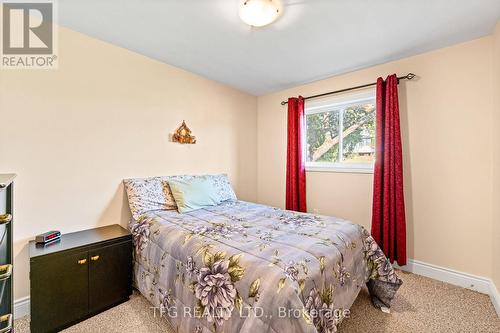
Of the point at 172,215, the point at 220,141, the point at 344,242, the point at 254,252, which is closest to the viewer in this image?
the point at 254,252

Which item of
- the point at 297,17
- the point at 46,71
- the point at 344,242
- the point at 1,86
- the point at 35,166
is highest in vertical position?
the point at 297,17

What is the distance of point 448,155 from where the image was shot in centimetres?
220

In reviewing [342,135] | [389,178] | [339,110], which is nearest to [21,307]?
[389,178]

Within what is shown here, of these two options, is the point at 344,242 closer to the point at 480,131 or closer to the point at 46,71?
the point at 480,131

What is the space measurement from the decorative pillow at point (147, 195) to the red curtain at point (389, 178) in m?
2.29

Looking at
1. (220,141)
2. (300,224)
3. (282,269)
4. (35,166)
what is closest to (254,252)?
(282,269)

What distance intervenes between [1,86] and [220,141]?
219 cm

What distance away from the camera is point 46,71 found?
1.85 metres

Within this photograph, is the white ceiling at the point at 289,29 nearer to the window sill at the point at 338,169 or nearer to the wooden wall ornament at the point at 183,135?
the wooden wall ornament at the point at 183,135

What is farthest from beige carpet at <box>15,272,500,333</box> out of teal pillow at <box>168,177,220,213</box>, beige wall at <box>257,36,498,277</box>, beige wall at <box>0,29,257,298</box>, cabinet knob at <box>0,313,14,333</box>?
teal pillow at <box>168,177,220,213</box>

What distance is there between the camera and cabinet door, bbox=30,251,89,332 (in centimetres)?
146

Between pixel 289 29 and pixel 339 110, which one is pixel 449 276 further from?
pixel 289 29

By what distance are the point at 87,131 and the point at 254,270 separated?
1.99 meters

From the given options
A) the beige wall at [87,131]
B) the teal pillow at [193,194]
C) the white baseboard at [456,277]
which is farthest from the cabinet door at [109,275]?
the white baseboard at [456,277]
